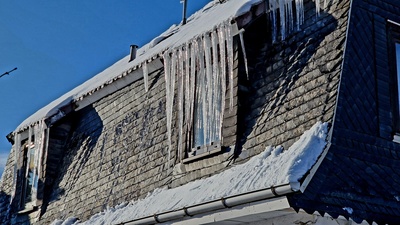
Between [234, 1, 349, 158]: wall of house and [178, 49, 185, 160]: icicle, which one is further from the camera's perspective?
[178, 49, 185, 160]: icicle

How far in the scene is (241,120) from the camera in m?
7.55

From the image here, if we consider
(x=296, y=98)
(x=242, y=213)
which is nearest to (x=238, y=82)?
(x=296, y=98)

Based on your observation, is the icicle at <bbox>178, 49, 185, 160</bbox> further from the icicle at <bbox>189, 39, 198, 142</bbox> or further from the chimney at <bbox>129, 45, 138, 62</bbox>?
the chimney at <bbox>129, 45, 138, 62</bbox>

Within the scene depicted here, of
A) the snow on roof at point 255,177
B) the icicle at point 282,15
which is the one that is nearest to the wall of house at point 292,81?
the icicle at point 282,15

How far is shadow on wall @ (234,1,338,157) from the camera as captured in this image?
6969 mm

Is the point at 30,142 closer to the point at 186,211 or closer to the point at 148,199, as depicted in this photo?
the point at 148,199

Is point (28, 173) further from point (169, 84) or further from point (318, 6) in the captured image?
point (318, 6)

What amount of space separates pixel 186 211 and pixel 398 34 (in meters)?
3.07

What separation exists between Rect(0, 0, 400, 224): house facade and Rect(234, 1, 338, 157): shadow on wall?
14 millimetres

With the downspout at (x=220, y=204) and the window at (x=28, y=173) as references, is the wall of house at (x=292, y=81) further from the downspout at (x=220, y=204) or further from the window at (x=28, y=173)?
the window at (x=28, y=173)

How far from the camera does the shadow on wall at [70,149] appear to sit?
10609mm

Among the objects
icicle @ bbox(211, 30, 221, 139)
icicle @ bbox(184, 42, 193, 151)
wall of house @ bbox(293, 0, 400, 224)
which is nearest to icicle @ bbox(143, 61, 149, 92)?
icicle @ bbox(184, 42, 193, 151)

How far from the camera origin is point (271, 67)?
743cm

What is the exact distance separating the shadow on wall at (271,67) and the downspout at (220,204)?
1.06 metres
